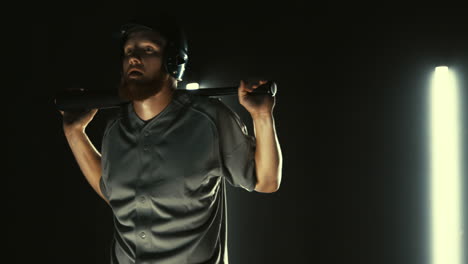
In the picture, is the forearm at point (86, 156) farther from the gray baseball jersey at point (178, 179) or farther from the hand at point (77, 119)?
the gray baseball jersey at point (178, 179)

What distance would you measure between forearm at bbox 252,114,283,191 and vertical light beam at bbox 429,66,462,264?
935 mm

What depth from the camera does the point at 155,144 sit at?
1.21 meters

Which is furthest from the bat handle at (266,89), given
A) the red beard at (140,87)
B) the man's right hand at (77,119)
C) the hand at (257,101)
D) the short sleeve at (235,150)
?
the man's right hand at (77,119)

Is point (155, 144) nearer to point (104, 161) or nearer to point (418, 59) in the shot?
point (104, 161)

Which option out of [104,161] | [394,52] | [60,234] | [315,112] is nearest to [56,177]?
[60,234]

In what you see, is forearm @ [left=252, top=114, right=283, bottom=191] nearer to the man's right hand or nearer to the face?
the face

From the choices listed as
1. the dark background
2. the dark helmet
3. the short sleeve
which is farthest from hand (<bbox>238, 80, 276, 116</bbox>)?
the dark background

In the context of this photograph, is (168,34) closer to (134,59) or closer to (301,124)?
(134,59)

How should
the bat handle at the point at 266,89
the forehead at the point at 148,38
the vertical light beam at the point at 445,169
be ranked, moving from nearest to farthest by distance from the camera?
the bat handle at the point at 266,89
the forehead at the point at 148,38
the vertical light beam at the point at 445,169

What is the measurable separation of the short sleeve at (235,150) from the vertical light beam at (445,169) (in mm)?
959

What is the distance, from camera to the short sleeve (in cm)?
119

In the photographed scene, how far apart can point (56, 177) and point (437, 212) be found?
142cm

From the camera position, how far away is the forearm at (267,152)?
1.13 m

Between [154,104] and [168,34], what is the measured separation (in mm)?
170
